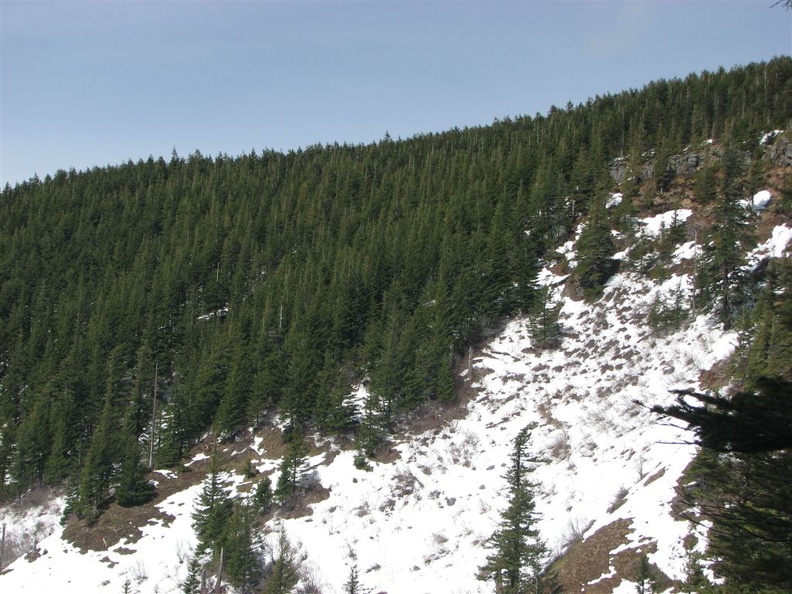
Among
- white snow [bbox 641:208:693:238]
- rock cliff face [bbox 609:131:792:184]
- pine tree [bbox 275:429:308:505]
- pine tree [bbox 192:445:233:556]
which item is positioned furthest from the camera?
rock cliff face [bbox 609:131:792:184]

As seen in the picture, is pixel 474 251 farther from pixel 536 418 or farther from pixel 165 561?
pixel 165 561

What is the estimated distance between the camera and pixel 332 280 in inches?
2418

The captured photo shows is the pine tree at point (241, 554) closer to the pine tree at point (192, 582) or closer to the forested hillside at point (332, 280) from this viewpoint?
the pine tree at point (192, 582)

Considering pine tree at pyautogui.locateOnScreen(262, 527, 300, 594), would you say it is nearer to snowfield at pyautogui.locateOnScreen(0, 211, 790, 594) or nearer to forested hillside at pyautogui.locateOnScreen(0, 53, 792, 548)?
snowfield at pyautogui.locateOnScreen(0, 211, 790, 594)

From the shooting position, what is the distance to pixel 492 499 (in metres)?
34.6

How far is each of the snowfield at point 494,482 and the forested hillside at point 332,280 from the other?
10.4 ft

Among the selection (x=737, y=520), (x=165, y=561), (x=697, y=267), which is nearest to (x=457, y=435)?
(x=165, y=561)

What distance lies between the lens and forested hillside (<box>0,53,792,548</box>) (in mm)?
46031

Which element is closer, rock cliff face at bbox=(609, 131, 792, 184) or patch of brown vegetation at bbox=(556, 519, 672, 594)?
patch of brown vegetation at bbox=(556, 519, 672, 594)

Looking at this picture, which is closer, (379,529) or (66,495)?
(379,529)

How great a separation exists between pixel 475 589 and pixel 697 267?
31350 mm

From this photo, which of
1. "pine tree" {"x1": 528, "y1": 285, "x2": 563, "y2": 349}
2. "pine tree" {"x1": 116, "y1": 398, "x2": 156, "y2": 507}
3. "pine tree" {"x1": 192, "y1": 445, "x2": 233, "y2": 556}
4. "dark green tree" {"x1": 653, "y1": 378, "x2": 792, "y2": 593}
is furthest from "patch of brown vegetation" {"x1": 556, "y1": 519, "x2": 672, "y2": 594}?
"pine tree" {"x1": 116, "y1": 398, "x2": 156, "y2": 507}

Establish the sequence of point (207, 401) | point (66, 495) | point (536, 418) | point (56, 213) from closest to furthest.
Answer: point (536, 418) < point (66, 495) < point (207, 401) < point (56, 213)

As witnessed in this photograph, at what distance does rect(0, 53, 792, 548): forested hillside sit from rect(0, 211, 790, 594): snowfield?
318cm
